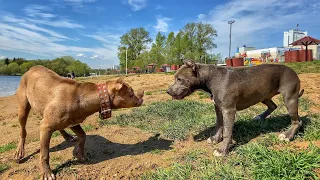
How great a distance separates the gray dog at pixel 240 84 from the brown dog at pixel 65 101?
98 centimetres

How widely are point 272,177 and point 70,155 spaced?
369cm

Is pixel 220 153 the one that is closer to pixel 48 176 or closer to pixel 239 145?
pixel 239 145

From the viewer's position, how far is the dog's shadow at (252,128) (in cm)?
491

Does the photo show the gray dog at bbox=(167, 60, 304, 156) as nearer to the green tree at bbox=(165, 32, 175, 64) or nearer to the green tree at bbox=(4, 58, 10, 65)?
the green tree at bbox=(165, 32, 175, 64)

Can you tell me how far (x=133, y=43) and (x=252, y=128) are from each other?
236 feet

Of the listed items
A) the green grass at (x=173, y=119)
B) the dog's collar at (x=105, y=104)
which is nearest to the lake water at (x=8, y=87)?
the green grass at (x=173, y=119)

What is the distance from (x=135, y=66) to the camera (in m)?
69.3

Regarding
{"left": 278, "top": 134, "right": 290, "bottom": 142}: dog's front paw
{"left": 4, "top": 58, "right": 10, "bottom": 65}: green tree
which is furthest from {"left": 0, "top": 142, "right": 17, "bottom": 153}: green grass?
{"left": 4, "top": 58, "right": 10, "bottom": 65}: green tree

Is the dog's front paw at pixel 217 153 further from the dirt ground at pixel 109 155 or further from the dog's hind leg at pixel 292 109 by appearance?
the dog's hind leg at pixel 292 109

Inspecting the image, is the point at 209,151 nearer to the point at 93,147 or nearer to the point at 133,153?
the point at 133,153

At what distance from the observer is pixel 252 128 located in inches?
206

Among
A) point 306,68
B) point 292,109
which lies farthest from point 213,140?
point 306,68

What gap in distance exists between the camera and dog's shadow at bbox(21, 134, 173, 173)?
4.66 metres

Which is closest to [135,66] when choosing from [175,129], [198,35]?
[198,35]
